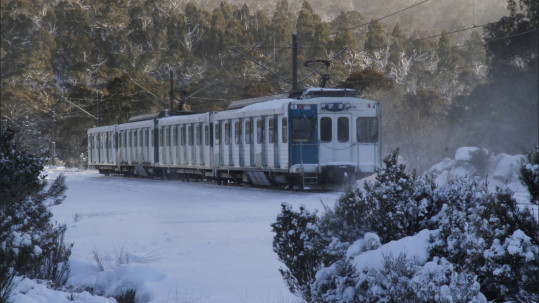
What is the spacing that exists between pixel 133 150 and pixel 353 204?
3256 centimetres

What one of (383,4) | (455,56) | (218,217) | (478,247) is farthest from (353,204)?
(383,4)

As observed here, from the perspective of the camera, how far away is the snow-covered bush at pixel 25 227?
7.08m

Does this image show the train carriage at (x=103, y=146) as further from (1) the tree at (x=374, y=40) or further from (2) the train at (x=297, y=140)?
(1) the tree at (x=374, y=40)

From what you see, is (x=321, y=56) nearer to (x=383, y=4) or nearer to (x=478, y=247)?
(x=478, y=247)

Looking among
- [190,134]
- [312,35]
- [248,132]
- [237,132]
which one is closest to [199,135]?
[190,134]

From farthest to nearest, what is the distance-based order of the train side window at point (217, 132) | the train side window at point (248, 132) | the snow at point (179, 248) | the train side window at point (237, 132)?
the train side window at point (217, 132), the train side window at point (237, 132), the train side window at point (248, 132), the snow at point (179, 248)

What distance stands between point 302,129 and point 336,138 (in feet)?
4.06

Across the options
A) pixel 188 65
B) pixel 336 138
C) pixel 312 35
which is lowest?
pixel 336 138

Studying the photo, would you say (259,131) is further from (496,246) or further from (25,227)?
(496,246)

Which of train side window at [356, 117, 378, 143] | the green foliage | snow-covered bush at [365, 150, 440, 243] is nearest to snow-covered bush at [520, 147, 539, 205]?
snow-covered bush at [365, 150, 440, 243]

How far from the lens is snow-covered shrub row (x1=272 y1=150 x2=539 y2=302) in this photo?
559 centimetres

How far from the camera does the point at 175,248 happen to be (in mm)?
11453

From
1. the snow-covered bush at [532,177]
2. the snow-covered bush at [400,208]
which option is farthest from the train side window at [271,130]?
the snow-covered bush at [532,177]

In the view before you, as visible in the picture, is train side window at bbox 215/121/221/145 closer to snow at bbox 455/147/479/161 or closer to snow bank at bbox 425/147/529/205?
snow bank at bbox 425/147/529/205
